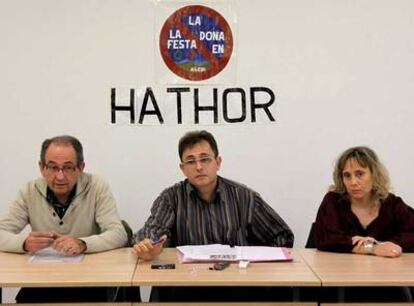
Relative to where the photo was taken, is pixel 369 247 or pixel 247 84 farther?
pixel 247 84

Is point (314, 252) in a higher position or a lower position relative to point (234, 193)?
lower

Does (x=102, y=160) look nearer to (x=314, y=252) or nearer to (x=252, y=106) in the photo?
(x=252, y=106)

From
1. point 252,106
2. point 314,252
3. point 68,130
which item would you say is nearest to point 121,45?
point 68,130

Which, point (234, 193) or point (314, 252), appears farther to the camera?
point (234, 193)

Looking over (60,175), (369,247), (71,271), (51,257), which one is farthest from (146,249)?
(369,247)

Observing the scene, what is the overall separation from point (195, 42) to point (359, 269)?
2088 millimetres

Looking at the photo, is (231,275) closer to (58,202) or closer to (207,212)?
(207,212)

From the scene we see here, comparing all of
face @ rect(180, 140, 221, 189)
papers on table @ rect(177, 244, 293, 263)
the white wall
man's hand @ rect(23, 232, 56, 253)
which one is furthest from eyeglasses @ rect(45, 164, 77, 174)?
the white wall

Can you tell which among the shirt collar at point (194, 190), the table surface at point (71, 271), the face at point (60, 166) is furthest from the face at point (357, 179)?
the face at point (60, 166)

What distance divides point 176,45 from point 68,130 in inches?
38.4

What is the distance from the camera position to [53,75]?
3.68 metres

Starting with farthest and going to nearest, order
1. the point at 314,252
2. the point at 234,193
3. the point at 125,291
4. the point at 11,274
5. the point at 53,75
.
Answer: the point at 53,75 < the point at 234,193 < the point at 314,252 < the point at 125,291 < the point at 11,274

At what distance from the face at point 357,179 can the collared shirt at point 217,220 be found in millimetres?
431

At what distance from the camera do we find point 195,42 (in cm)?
372
